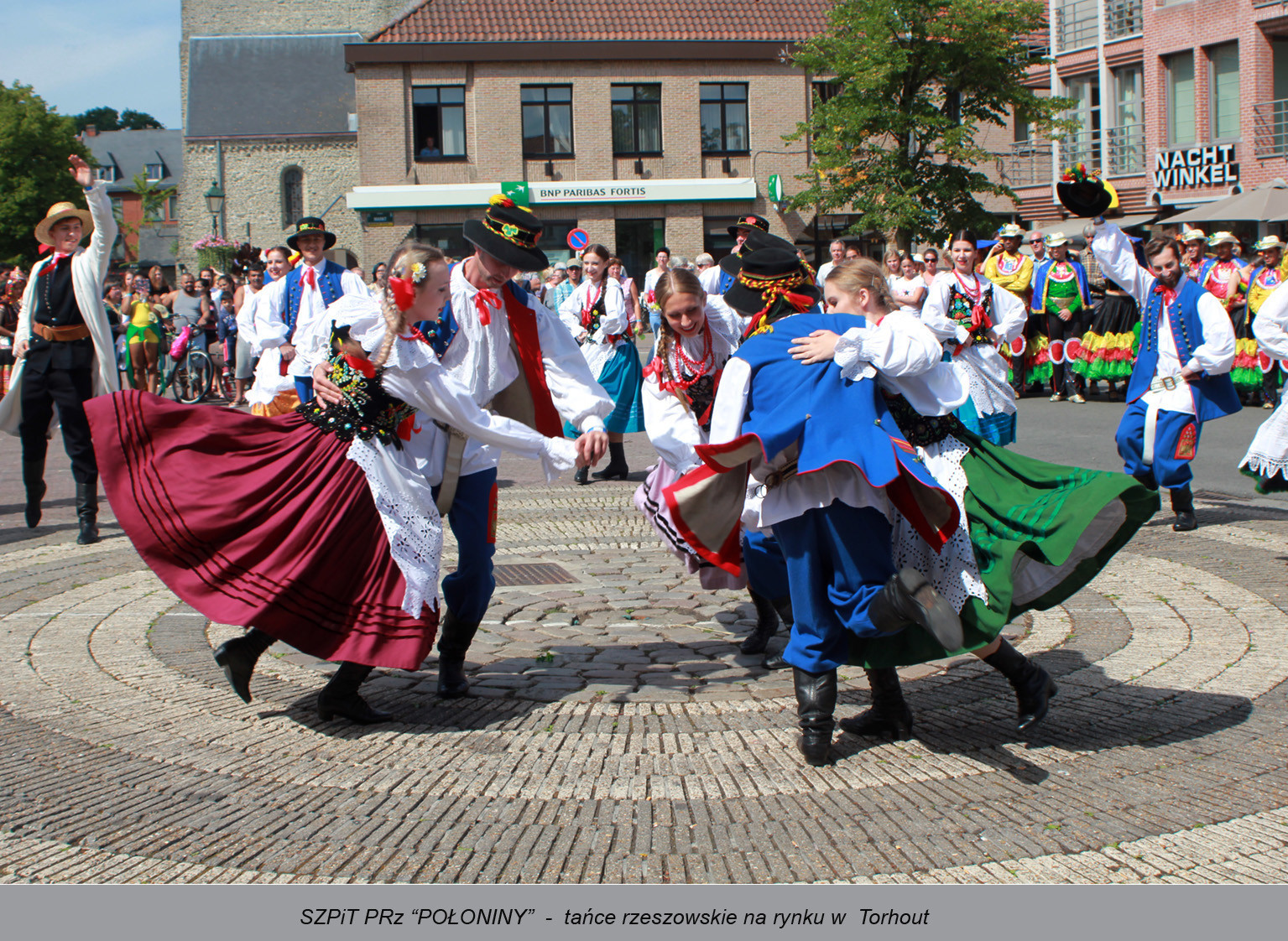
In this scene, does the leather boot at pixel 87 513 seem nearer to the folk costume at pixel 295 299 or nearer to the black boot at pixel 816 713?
the folk costume at pixel 295 299

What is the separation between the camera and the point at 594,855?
3389mm

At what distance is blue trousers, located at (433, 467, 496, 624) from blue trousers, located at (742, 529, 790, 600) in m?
1.03

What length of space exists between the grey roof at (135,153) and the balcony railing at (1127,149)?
7381 centimetres

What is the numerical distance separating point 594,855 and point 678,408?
7.04 ft

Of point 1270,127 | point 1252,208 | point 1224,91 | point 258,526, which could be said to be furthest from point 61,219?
point 1224,91

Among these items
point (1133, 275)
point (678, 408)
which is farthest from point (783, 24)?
point (678, 408)

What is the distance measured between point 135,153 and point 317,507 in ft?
320

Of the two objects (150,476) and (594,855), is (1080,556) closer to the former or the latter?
(594,855)

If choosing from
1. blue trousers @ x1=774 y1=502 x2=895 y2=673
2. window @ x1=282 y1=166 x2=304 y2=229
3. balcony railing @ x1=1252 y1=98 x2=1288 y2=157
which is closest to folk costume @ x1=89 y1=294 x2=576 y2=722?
blue trousers @ x1=774 y1=502 x2=895 y2=673

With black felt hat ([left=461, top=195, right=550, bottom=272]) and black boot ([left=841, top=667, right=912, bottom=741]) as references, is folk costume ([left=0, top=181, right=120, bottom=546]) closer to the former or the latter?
black felt hat ([left=461, top=195, right=550, bottom=272])

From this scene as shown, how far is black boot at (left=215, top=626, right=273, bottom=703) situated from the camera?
14.5ft

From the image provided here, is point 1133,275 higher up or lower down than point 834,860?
higher up

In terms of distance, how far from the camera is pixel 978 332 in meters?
8.00

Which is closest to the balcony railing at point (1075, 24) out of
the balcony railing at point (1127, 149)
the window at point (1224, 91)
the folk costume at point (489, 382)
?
the balcony railing at point (1127, 149)
